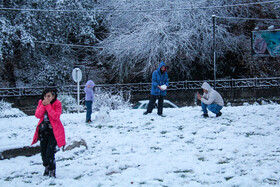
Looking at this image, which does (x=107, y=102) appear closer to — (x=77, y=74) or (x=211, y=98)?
(x=77, y=74)

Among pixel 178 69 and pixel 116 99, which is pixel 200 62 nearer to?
pixel 178 69

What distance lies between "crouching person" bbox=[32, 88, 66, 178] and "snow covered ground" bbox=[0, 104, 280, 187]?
30 cm

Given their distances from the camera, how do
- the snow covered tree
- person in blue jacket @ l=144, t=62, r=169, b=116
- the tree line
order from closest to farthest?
person in blue jacket @ l=144, t=62, r=169, b=116
the snow covered tree
the tree line

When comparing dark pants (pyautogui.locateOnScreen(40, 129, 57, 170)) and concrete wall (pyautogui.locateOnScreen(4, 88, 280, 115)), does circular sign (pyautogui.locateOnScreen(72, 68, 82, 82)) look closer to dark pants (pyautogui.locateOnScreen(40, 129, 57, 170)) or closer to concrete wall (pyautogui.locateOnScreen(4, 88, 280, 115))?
concrete wall (pyautogui.locateOnScreen(4, 88, 280, 115))

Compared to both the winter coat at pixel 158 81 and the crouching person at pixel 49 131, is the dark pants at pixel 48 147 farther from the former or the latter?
the winter coat at pixel 158 81

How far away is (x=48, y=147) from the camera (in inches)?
205

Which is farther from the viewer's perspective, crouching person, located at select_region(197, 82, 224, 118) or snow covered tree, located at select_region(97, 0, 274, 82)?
snow covered tree, located at select_region(97, 0, 274, 82)

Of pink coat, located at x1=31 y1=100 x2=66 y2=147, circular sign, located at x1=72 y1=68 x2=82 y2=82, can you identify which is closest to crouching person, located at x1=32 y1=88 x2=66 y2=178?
pink coat, located at x1=31 y1=100 x2=66 y2=147

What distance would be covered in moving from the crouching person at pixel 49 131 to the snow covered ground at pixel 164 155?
0.97 ft

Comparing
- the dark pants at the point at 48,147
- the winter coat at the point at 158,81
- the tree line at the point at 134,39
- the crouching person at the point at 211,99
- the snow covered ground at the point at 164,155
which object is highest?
the tree line at the point at 134,39

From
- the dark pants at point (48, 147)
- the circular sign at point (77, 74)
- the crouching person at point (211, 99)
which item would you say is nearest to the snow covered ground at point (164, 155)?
the dark pants at point (48, 147)

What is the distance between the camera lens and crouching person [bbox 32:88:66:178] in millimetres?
5207

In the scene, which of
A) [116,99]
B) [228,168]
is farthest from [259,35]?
[228,168]

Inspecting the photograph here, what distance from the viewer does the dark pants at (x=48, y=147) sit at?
5.19 metres
